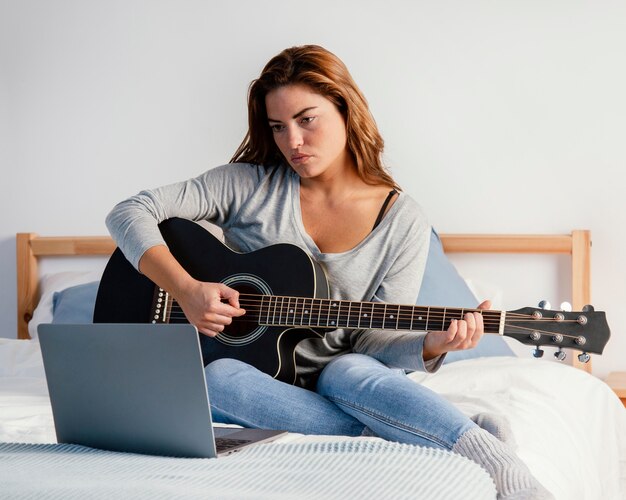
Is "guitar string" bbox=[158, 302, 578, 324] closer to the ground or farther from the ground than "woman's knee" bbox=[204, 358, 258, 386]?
farther from the ground

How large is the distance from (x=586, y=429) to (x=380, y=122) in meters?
1.10

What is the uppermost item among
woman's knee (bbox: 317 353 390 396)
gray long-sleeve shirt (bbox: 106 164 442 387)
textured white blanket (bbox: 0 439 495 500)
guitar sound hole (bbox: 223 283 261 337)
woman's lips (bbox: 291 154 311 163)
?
woman's lips (bbox: 291 154 311 163)

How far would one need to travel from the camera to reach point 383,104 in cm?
255

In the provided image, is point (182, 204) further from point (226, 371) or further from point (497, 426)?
point (497, 426)

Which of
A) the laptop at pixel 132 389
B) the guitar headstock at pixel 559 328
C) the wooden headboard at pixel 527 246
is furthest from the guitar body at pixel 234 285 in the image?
the wooden headboard at pixel 527 246

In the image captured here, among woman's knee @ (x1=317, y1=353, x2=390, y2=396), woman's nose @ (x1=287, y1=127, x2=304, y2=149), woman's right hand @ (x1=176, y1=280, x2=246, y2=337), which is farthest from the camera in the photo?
woman's nose @ (x1=287, y1=127, x2=304, y2=149)

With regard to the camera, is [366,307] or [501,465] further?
[366,307]

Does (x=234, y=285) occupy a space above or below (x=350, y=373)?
above

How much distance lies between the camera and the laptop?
109 centimetres

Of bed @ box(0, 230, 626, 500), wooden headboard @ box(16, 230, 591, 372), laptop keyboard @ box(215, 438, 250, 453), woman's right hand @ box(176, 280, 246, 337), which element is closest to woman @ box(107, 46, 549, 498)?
woman's right hand @ box(176, 280, 246, 337)

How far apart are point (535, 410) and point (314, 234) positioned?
566mm

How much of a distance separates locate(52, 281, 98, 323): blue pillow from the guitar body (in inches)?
21.0

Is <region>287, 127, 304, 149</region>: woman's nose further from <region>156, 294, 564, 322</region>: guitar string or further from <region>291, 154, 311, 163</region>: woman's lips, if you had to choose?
<region>156, 294, 564, 322</region>: guitar string

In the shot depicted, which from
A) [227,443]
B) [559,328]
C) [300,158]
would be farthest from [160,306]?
[559,328]
